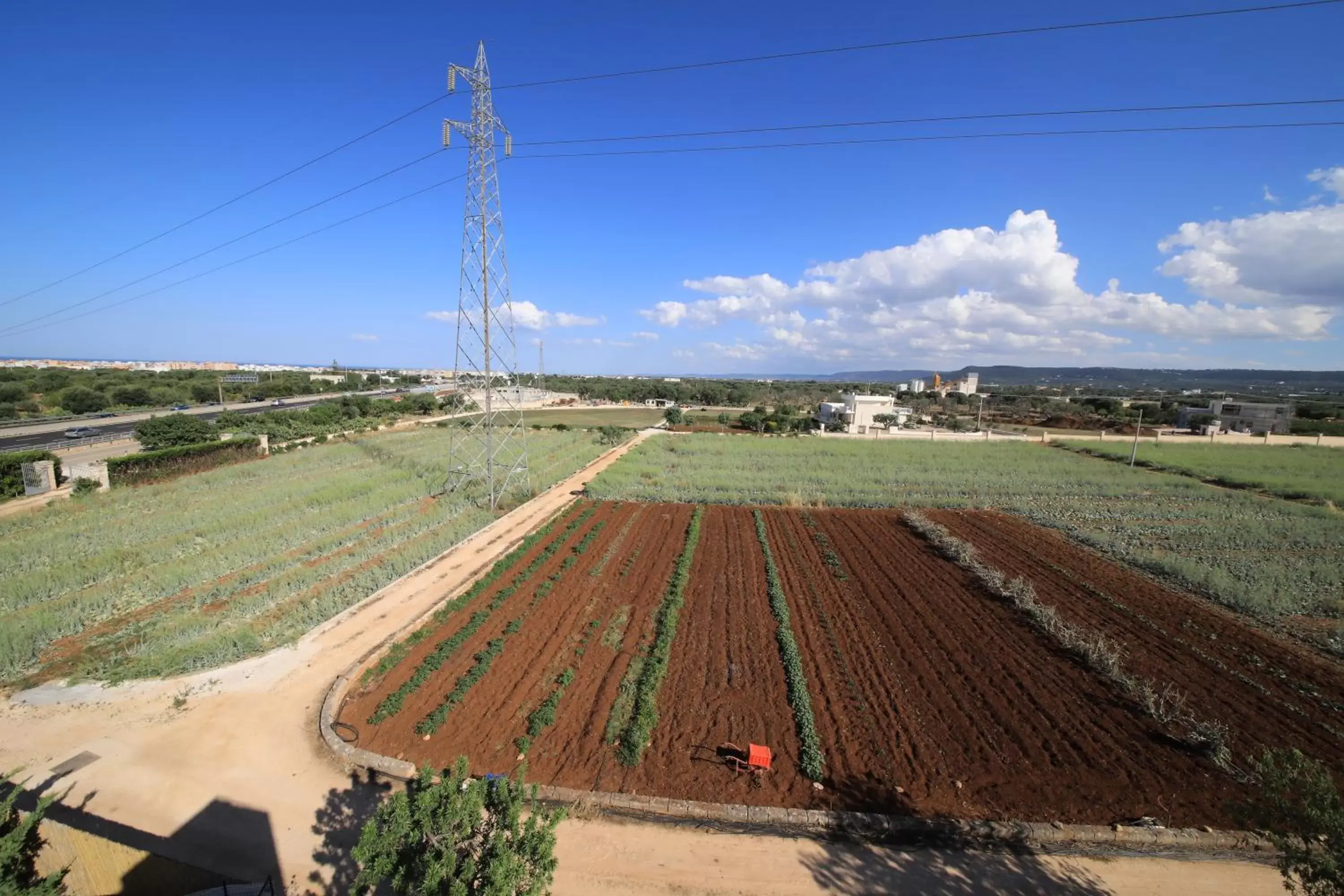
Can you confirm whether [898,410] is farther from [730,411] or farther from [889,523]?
[889,523]

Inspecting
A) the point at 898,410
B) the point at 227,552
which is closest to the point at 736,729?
the point at 227,552

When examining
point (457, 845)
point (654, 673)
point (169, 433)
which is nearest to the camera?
point (457, 845)

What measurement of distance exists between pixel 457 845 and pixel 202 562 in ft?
50.3

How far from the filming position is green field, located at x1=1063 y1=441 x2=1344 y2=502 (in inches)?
1123

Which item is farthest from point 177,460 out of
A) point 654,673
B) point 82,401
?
point 82,401

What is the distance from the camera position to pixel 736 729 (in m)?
8.30

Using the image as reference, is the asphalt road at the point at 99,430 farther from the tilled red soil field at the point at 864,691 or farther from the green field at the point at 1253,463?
the green field at the point at 1253,463

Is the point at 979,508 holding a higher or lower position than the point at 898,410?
lower

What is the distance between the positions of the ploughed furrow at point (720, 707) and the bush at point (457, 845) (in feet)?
9.21

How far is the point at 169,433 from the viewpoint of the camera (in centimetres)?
3023

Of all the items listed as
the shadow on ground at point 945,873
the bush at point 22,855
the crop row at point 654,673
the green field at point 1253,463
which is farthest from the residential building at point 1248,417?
the bush at point 22,855

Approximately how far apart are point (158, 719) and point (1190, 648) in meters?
19.8

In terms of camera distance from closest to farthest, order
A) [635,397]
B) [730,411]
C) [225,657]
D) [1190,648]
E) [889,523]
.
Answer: [225,657] < [1190,648] < [889,523] < [730,411] < [635,397]

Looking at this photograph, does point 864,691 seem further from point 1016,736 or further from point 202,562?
point 202,562
